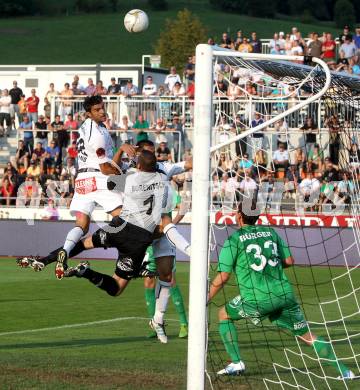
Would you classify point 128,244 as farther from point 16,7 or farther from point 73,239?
point 16,7

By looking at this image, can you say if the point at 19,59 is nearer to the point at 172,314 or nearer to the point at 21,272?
the point at 21,272

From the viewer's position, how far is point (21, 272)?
22828 millimetres

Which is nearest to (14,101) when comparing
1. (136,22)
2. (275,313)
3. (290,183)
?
(136,22)

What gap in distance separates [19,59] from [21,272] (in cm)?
6149

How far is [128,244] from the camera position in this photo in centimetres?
1102

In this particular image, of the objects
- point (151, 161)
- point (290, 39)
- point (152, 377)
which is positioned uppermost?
point (290, 39)

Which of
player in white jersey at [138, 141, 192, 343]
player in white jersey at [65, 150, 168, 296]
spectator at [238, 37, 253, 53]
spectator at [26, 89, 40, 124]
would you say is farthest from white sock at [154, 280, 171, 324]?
spectator at [26, 89, 40, 124]

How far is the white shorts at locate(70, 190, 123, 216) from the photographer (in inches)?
478

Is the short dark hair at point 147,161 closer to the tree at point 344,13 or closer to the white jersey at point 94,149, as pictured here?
the white jersey at point 94,149

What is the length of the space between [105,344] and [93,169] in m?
2.09

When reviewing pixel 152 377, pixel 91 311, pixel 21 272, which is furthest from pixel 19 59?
pixel 152 377

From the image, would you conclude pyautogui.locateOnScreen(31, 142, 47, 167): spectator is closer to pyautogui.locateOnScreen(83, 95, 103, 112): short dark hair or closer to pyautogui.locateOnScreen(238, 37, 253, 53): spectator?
pyautogui.locateOnScreen(238, 37, 253, 53): spectator

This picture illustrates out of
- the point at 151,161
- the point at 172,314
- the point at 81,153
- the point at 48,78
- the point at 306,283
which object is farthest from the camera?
the point at 48,78

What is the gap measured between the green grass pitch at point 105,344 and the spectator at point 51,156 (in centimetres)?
1158
